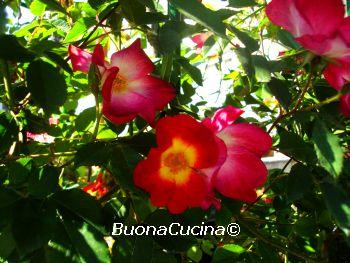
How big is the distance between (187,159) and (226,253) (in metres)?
0.31

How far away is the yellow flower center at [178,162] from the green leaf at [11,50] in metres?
0.22

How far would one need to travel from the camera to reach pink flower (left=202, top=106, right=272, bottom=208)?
0.54 metres

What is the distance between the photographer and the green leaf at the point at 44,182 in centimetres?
50

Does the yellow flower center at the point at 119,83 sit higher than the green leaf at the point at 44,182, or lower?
higher

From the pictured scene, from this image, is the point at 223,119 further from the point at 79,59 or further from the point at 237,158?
the point at 79,59

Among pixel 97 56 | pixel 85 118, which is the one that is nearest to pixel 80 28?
pixel 85 118

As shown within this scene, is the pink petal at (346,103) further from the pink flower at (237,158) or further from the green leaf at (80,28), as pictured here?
the green leaf at (80,28)

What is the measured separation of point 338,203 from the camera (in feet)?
1.57

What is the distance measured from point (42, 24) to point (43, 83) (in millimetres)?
438

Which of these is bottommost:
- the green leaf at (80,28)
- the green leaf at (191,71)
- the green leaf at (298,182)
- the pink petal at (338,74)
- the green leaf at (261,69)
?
the green leaf at (298,182)

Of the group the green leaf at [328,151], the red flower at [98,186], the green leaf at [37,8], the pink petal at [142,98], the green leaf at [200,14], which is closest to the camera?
the green leaf at [200,14]

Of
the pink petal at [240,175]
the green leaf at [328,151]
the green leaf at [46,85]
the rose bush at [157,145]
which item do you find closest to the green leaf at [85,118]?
the rose bush at [157,145]

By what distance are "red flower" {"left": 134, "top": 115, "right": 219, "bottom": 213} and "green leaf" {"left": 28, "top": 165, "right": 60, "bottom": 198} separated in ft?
0.36

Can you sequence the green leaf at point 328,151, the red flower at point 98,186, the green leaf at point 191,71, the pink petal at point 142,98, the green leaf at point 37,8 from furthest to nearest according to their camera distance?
the red flower at point 98,186, the green leaf at point 37,8, the green leaf at point 191,71, the pink petal at point 142,98, the green leaf at point 328,151
